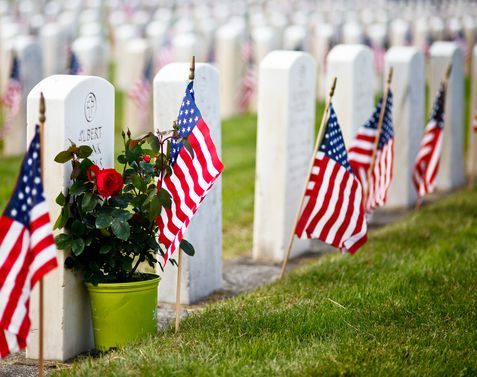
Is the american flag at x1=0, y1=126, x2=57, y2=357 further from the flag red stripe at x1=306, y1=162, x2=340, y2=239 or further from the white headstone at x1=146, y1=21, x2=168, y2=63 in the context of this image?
the white headstone at x1=146, y1=21, x2=168, y2=63

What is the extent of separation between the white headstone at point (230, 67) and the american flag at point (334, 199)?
1145cm

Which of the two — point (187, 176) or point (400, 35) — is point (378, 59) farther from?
point (187, 176)

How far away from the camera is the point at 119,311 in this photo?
6098 mm

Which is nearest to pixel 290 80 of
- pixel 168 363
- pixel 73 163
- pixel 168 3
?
pixel 73 163

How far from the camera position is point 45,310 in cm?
604

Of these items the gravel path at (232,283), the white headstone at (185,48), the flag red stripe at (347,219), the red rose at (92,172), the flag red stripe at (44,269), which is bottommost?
the gravel path at (232,283)

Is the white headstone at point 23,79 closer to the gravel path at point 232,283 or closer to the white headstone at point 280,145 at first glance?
the gravel path at point 232,283

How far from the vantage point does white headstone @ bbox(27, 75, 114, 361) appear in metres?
5.93

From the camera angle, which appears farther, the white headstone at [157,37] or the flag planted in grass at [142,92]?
the white headstone at [157,37]

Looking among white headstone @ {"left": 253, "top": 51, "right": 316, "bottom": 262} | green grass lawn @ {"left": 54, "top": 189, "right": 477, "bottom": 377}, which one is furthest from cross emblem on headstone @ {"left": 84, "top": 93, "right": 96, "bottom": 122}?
white headstone @ {"left": 253, "top": 51, "right": 316, "bottom": 262}

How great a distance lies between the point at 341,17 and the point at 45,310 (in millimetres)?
24264

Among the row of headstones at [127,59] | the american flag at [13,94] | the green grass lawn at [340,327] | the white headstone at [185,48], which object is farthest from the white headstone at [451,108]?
the american flag at [13,94]

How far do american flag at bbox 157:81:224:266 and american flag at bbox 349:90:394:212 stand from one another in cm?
303

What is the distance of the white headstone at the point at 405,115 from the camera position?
11.6 metres
